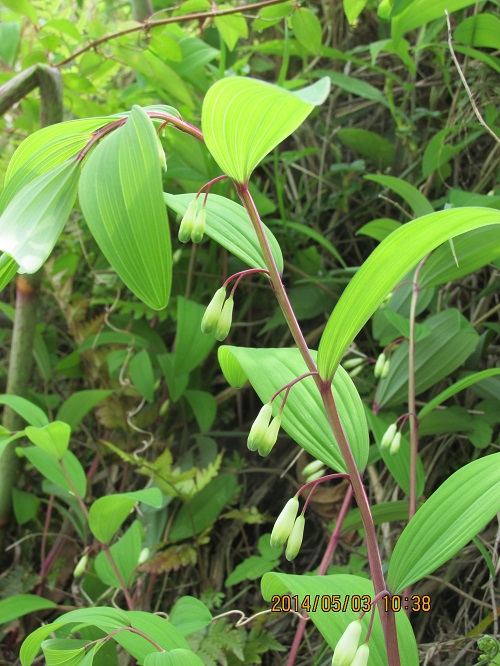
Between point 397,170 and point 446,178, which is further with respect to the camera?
point 397,170

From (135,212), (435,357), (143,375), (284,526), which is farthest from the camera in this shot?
(143,375)

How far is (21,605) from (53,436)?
0.32 metres

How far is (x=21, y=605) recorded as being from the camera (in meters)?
1.00

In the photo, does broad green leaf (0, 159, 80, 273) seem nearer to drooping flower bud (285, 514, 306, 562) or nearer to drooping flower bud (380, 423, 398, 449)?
drooping flower bud (285, 514, 306, 562)

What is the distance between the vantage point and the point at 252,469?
1.29 meters

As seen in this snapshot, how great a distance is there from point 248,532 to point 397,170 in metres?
0.90

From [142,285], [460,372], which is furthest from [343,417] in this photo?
[460,372]

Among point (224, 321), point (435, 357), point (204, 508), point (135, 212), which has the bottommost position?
point (204, 508)

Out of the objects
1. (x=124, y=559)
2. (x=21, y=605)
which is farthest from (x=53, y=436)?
(x=21, y=605)

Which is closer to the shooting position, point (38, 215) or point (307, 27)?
point (38, 215)

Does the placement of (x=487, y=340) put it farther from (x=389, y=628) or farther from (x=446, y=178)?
(x=389, y=628)

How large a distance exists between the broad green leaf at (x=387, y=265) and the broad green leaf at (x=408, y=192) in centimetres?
56

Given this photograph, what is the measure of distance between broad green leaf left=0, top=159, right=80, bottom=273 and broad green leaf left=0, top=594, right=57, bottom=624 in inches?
28.5

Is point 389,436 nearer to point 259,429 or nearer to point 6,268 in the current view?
point 259,429
